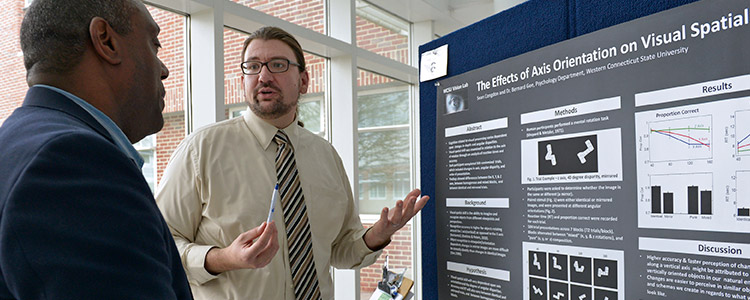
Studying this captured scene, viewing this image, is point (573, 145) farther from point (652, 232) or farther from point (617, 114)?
point (652, 232)

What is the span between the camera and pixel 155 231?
68cm

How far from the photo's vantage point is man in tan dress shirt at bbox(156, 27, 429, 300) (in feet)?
5.92

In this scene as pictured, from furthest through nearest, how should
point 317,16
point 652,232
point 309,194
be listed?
point 317,16, point 309,194, point 652,232

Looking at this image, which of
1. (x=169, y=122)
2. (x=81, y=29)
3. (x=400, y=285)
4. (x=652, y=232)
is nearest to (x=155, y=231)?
(x=81, y=29)

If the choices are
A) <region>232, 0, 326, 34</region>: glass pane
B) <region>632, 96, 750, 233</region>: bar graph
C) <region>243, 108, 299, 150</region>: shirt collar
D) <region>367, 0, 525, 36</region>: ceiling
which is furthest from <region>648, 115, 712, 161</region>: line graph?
<region>367, 0, 525, 36</region>: ceiling

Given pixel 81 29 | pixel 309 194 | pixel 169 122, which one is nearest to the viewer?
pixel 81 29

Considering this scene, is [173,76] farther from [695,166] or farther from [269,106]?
[695,166]

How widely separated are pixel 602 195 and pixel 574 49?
0.38 metres

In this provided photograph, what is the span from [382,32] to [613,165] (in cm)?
359

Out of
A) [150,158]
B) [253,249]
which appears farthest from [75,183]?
[150,158]

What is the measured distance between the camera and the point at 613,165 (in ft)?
4.02

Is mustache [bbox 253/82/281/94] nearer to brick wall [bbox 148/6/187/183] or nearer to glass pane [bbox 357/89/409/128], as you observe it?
brick wall [bbox 148/6/187/183]

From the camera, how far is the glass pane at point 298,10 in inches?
132

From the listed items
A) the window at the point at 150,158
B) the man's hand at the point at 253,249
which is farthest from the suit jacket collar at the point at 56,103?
the window at the point at 150,158
